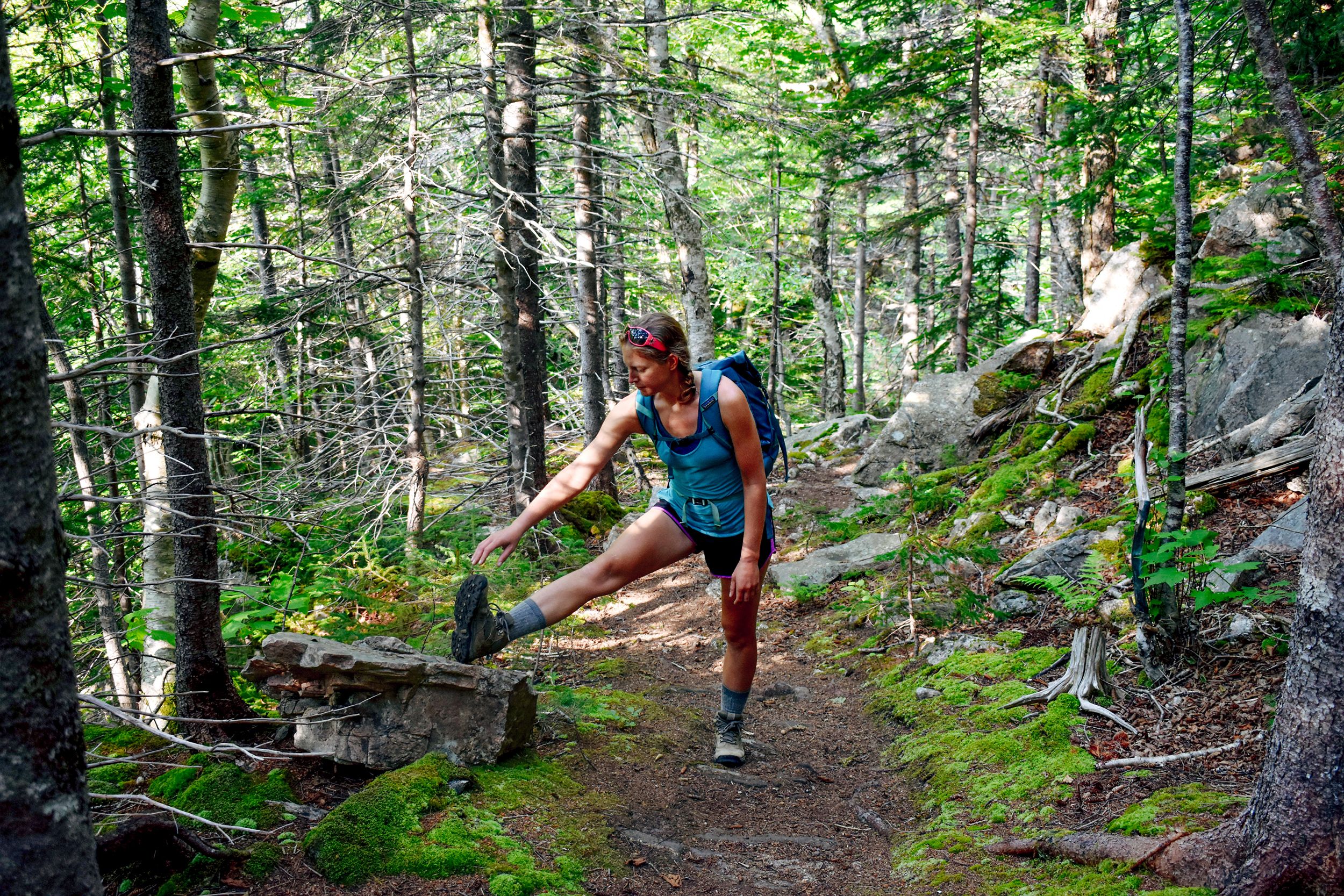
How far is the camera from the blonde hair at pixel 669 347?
4.17 m

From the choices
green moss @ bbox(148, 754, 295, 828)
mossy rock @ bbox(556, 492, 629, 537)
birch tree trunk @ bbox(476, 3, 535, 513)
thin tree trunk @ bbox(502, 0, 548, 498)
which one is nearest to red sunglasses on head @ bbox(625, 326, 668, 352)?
green moss @ bbox(148, 754, 295, 828)

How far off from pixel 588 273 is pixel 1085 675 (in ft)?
28.4

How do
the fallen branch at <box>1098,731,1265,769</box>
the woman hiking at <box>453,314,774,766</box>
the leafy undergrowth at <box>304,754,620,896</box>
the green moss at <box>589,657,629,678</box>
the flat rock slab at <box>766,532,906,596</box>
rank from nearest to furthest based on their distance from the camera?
the leafy undergrowth at <box>304,754,620,896</box>
the fallen branch at <box>1098,731,1265,769</box>
the woman hiking at <box>453,314,774,766</box>
the green moss at <box>589,657,629,678</box>
the flat rock slab at <box>766,532,906,596</box>

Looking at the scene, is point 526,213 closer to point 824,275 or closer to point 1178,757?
point 1178,757

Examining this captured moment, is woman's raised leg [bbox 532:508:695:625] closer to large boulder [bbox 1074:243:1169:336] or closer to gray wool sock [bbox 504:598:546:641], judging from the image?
gray wool sock [bbox 504:598:546:641]

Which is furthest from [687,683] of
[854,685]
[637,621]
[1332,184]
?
[1332,184]

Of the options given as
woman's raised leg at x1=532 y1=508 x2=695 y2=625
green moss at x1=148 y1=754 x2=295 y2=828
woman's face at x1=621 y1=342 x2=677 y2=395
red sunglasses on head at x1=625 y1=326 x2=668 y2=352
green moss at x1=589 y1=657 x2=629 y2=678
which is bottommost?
green moss at x1=589 y1=657 x2=629 y2=678

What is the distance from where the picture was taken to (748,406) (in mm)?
4238

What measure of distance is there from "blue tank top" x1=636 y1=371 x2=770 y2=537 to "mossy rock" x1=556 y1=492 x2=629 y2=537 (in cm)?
740

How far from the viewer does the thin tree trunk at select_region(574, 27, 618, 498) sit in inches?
434

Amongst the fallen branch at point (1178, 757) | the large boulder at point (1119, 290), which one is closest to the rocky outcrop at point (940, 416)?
the large boulder at point (1119, 290)

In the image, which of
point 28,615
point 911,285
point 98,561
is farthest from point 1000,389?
point 28,615

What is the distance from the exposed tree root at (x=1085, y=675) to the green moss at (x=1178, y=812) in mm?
971

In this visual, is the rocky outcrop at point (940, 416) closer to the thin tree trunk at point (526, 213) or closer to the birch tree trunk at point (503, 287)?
the thin tree trunk at point (526, 213)
